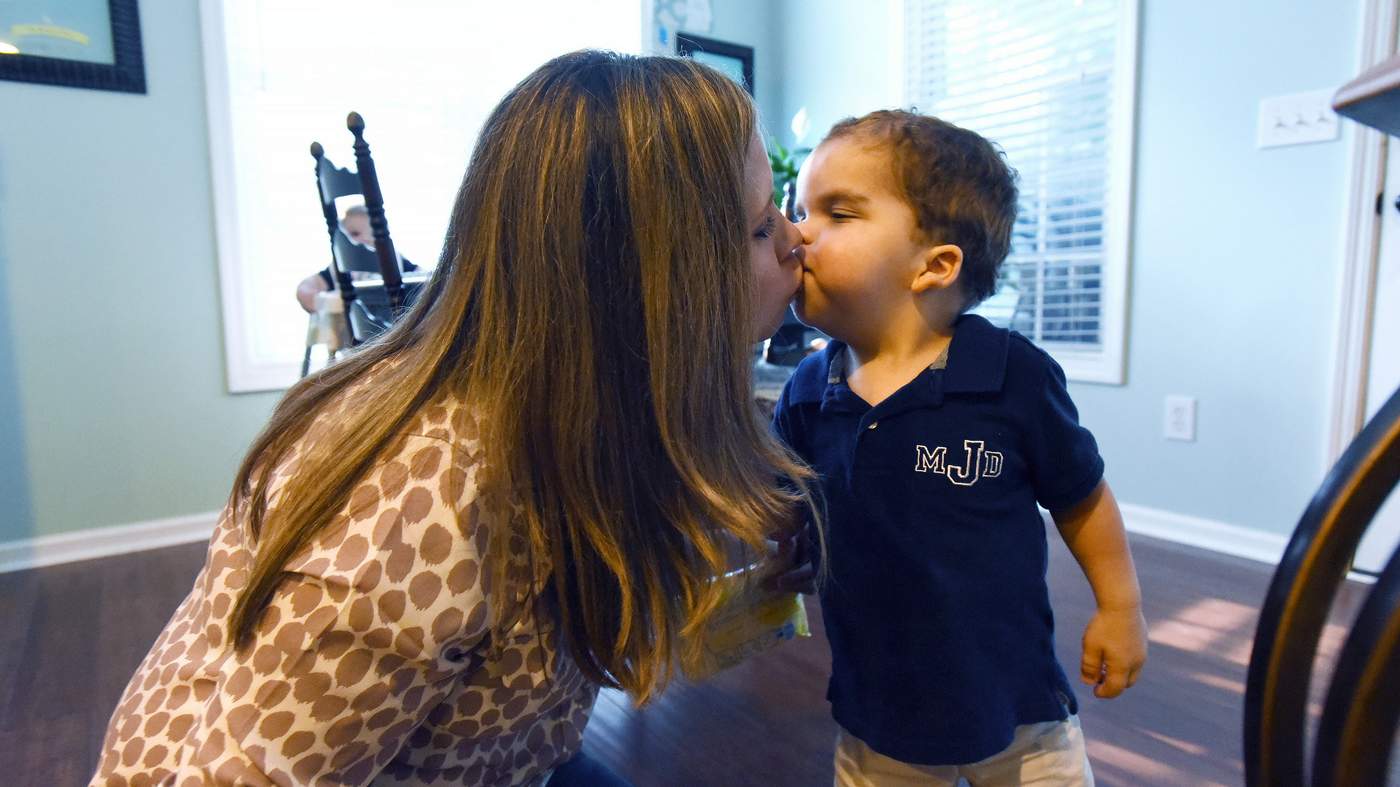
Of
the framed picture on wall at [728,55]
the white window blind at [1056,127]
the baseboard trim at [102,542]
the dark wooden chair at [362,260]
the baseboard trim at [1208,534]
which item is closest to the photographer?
the dark wooden chair at [362,260]

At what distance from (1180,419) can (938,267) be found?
217cm

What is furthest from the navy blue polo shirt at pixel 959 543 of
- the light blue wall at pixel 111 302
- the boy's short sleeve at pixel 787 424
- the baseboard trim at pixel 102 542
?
the light blue wall at pixel 111 302

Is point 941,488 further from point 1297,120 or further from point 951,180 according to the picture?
point 1297,120

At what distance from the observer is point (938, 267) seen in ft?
2.92

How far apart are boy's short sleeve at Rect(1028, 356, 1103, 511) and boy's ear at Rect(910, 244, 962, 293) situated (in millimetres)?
141

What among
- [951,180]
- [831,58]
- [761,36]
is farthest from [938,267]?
[761,36]

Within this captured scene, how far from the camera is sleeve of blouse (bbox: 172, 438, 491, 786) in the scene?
1.89ft

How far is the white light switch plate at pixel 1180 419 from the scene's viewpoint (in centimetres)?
259

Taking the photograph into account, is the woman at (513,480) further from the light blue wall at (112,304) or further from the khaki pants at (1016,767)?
the light blue wall at (112,304)

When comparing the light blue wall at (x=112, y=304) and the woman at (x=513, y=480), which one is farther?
the light blue wall at (x=112, y=304)

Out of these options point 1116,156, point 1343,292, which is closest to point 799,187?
point 1343,292

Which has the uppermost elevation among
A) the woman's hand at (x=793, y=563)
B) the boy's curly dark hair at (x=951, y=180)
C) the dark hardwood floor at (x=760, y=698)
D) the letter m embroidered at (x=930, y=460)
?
the boy's curly dark hair at (x=951, y=180)

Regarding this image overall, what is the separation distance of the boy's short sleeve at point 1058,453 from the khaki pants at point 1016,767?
0.26 metres

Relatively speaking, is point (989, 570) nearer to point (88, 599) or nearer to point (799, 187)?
point (799, 187)
